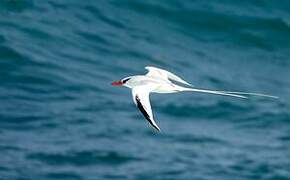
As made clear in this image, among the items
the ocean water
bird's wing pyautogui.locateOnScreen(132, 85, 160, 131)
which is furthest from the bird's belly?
the ocean water

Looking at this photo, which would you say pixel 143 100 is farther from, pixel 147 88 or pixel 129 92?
pixel 129 92

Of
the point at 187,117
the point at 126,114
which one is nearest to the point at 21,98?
the point at 126,114

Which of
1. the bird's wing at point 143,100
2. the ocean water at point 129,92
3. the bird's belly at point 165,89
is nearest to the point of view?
the bird's wing at point 143,100

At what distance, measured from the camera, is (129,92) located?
25828 millimetres

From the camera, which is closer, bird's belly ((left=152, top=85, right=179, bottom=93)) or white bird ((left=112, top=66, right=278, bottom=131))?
white bird ((left=112, top=66, right=278, bottom=131))

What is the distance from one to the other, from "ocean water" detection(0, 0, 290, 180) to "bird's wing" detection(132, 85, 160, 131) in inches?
424

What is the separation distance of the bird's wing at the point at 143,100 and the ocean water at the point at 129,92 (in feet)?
35.3

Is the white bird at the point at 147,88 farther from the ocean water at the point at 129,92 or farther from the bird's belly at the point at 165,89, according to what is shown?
the ocean water at the point at 129,92

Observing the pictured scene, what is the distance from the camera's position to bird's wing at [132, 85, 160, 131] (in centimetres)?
1259

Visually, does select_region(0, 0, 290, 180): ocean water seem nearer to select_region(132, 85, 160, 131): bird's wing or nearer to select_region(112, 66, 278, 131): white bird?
select_region(112, 66, 278, 131): white bird

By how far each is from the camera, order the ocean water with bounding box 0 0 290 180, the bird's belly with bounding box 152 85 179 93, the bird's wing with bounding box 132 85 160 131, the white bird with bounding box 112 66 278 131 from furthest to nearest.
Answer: the ocean water with bounding box 0 0 290 180, the bird's belly with bounding box 152 85 179 93, the white bird with bounding box 112 66 278 131, the bird's wing with bounding box 132 85 160 131

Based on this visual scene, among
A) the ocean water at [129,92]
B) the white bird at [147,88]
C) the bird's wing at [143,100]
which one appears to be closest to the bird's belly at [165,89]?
the white bird at [147,88]

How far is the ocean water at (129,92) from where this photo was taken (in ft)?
81.1

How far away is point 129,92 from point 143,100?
12904mm
